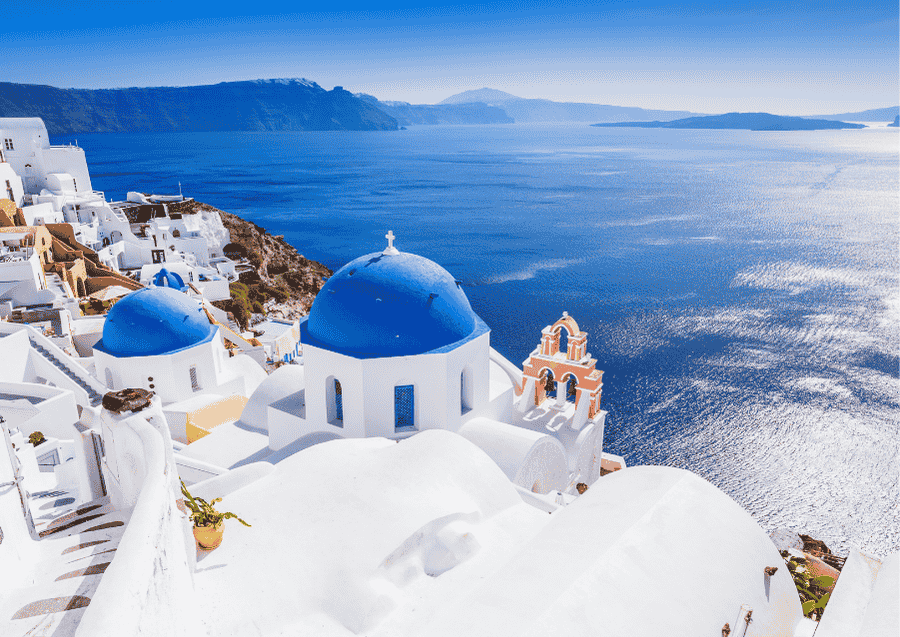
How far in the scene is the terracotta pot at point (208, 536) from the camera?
7.50 m

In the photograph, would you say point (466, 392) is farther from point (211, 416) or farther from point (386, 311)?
point (211, 416)

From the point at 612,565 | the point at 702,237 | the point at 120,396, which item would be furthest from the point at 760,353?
the point at 120,396

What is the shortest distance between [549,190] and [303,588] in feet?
344

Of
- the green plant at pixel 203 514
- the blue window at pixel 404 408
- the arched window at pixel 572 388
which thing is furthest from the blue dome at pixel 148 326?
A: the arched window at pixel 572 388

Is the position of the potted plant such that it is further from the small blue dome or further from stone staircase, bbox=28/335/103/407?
the small blue dome

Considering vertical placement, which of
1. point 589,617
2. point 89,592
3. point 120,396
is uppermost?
point 120,396

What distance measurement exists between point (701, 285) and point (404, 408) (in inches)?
1844

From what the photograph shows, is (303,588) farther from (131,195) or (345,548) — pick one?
(131,195)

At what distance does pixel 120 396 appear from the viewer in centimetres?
582

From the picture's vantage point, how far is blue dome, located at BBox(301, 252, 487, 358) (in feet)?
41.9

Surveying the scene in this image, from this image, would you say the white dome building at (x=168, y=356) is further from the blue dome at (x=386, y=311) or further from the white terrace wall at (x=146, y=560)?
the white terrace wall at (x=146, y=560)

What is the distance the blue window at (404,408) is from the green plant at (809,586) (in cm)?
786

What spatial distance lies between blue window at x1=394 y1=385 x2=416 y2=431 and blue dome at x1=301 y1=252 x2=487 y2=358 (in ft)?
3.42

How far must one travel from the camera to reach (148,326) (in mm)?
18094
